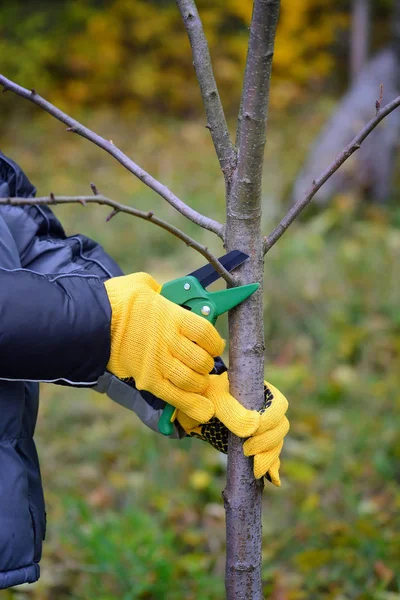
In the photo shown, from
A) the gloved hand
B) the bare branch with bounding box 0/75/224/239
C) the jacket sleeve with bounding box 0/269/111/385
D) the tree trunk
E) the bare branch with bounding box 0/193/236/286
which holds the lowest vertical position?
the gloved hand

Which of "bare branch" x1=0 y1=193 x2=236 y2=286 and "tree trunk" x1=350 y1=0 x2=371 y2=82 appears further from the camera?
"tree trunk" x1=350 y1=0 x2=371 y2=82

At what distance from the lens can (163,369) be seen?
3.86 feet

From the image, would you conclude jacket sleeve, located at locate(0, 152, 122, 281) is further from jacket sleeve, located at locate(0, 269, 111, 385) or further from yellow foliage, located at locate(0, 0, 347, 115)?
yellow foliage, located at locate(0, 0, 347, 115)

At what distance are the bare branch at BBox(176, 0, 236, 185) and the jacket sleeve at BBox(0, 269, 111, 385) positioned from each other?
0.35m

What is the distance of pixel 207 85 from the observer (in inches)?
47.1

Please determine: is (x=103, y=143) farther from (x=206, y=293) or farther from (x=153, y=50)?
(x=153, y=50)

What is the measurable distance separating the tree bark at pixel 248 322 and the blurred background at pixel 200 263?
2.97 feet

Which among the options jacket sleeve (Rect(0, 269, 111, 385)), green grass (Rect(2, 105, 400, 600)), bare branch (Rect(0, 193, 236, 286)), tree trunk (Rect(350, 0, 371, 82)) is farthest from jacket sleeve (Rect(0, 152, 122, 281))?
tree trunk (Rect(350, 0, 371, 82))

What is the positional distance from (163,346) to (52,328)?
20cm

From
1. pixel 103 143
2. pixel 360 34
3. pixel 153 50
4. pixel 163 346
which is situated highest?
pixel 153 50

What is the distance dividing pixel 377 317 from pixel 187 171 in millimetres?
2670

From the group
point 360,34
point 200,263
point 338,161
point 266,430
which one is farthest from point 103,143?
point 360,34

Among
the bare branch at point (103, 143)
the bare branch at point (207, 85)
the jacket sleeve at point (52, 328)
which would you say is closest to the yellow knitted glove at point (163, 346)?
the jacket sleeve at point (52, 328)

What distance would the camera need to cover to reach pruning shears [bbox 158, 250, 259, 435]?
1.17 metres
